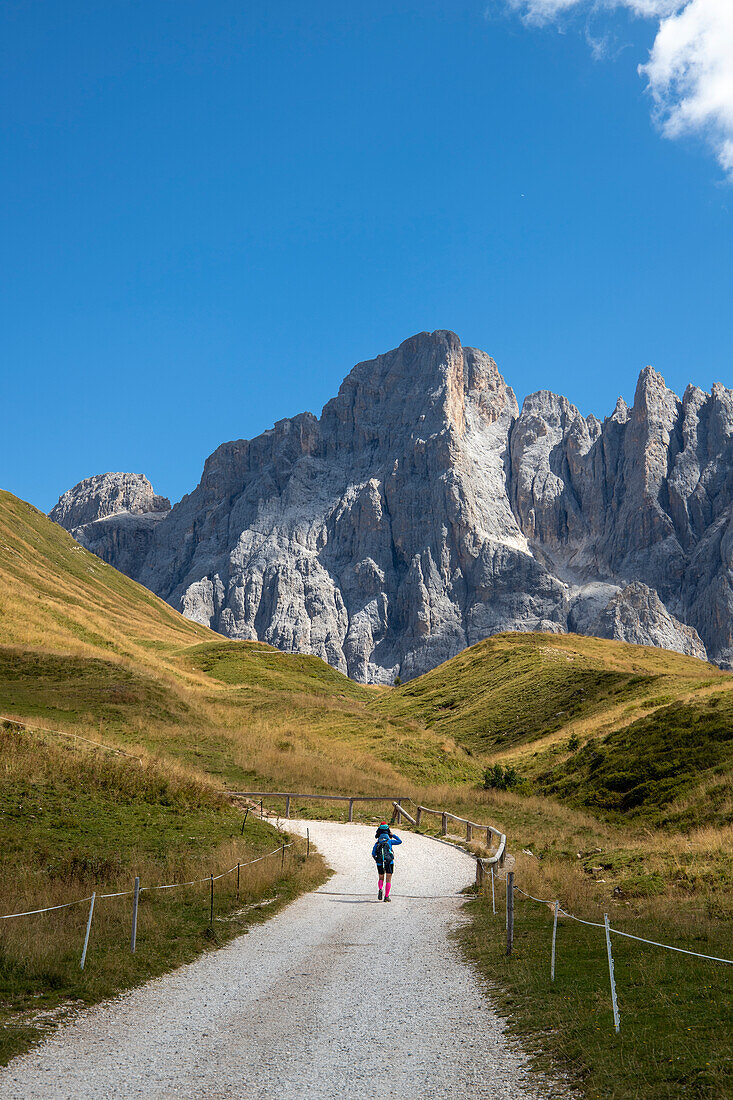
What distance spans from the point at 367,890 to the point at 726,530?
18935cm

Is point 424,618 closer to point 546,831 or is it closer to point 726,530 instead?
point 726,530

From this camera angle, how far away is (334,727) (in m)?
59.9

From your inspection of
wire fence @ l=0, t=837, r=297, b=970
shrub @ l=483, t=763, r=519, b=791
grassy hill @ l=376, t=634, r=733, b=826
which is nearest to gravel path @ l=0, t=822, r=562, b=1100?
wire fence @ l=0, t=837, r=297, b=970

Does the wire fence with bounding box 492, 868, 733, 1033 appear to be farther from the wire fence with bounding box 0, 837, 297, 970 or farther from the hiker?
the wire fence with bounding box 0, 837, 297, 970

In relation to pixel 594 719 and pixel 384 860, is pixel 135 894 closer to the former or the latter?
pixel 384 860

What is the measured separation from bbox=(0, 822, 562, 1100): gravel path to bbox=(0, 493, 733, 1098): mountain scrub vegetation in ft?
1.87

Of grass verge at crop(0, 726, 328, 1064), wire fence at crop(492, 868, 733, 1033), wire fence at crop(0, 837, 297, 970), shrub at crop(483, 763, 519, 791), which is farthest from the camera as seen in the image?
shrub at crop(483, 763, 519, 791)

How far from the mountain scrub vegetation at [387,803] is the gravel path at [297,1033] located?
0.57 meters

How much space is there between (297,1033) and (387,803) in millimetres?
31111

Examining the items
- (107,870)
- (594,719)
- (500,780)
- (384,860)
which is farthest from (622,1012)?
(594,719)

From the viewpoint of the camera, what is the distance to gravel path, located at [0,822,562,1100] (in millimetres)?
7789

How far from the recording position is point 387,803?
39.7 m

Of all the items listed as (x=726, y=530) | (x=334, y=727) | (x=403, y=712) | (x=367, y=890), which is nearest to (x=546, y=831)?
(x=367, y=890)

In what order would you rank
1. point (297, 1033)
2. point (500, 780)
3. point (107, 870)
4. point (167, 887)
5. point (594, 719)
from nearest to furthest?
point (297, 1033)
point (167, 887)
point (107, 870)
point (500, 780)
point (594, 719)
